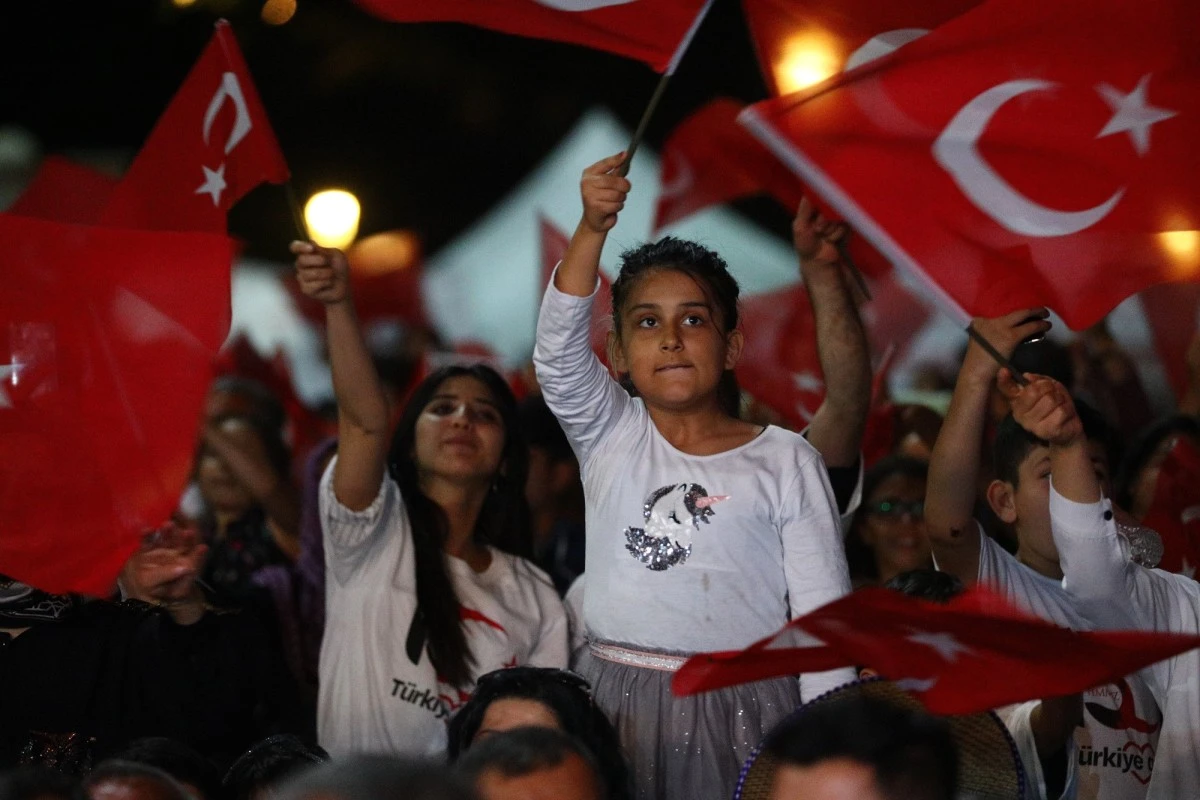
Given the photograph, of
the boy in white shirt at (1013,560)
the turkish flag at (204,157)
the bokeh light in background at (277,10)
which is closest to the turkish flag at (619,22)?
the turkish flag at (204,157)

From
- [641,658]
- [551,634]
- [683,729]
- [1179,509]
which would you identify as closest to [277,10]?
[551,634]

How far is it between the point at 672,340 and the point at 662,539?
1.30ft

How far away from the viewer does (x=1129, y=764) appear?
3400 mm

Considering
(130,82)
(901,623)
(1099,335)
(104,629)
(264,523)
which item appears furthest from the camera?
(130,82)

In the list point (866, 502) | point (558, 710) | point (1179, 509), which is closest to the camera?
point (558, 710)

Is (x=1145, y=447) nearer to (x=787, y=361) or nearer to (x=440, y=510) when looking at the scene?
(x=787, y=361)

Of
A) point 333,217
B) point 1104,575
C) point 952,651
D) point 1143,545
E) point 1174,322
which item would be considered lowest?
point 952,651

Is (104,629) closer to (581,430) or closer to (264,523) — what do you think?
(581,430)

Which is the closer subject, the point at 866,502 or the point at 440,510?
the point at 440,510

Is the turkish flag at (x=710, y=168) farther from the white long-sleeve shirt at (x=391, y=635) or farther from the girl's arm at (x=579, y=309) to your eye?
the girl's arm at (x=579, y=309)

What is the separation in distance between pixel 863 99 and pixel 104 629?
1.99 meters

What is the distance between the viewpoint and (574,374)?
3090mm

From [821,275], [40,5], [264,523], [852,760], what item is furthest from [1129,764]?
[40,5]

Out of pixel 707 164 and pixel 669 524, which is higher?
pixel 707 164
